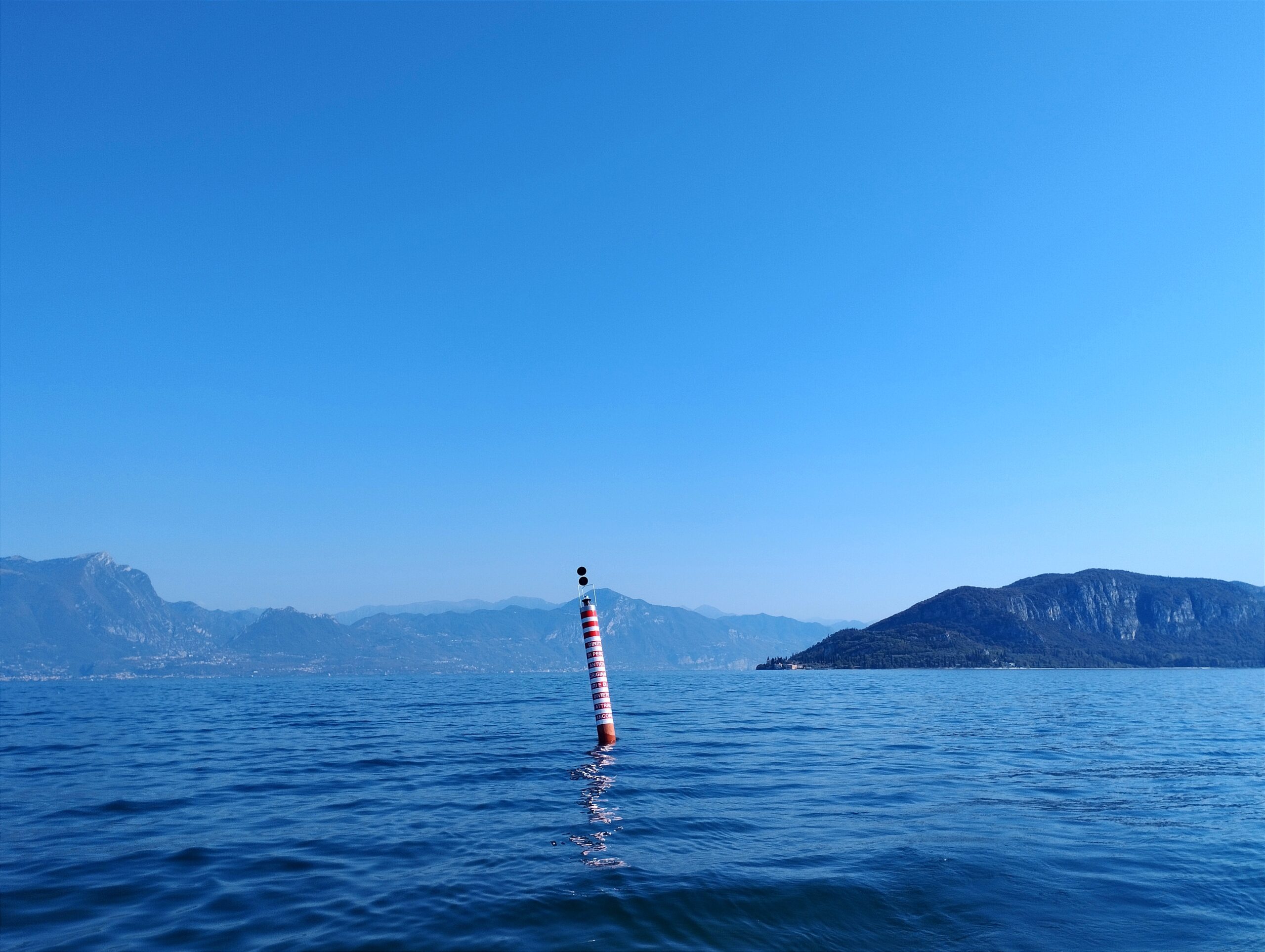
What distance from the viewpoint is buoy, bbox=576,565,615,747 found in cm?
2667

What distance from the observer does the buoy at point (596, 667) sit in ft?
87.5

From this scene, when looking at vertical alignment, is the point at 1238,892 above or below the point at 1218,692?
above

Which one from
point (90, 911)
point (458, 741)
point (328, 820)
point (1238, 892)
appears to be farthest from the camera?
point (458, 741)

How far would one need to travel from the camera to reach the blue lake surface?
10484 millimetres

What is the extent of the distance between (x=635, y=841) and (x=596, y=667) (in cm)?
1206

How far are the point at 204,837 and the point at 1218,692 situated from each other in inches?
3998

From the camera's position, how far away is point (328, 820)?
1670 cm

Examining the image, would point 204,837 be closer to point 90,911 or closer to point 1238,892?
point 90,911

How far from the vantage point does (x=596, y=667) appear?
1045 inches

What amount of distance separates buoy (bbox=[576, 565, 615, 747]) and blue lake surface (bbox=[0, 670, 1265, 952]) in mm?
1001

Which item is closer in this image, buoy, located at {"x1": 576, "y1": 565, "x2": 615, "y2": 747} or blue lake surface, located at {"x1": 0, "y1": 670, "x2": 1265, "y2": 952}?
blue lake surface, located at {"x1": 0, "y1": 670, "x2": 1265, "y2": 952}

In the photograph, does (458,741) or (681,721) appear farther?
(681,721)

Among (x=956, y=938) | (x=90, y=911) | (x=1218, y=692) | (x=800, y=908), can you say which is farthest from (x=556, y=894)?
(x=1218, y=692)

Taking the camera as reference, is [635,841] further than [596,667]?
No
